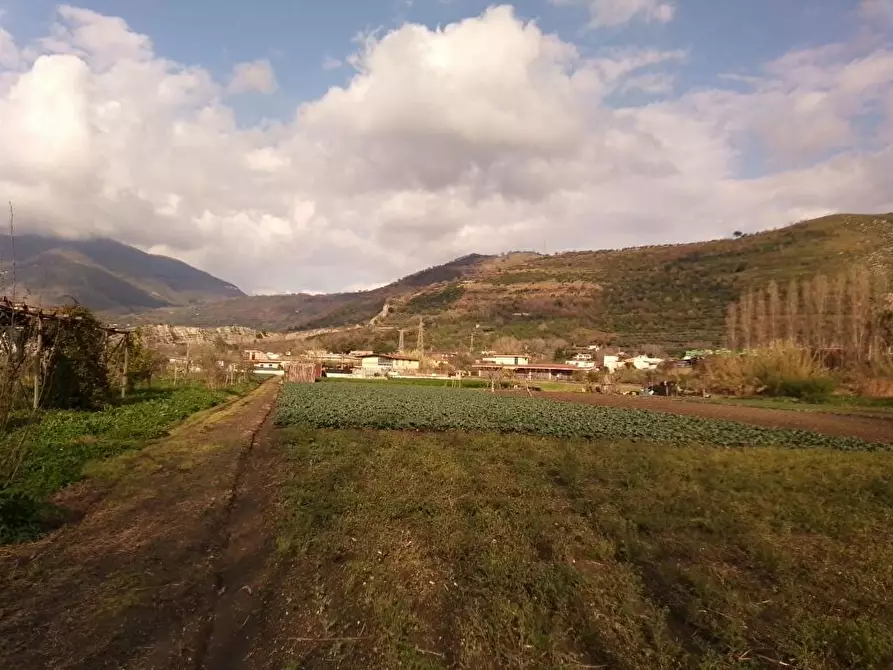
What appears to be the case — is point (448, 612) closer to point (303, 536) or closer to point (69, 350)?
point (303, 536)

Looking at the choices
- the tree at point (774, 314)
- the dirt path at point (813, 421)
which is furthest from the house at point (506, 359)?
the dirt path at point (813, 421)

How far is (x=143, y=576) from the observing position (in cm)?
526

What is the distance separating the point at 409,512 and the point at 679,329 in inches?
4047

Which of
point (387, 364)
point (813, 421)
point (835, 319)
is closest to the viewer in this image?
point (813, 421)

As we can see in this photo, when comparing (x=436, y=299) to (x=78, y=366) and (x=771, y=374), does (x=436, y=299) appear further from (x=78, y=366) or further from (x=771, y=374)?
(x=78, y=366)

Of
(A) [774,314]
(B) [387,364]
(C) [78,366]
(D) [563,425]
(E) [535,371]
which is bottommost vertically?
(E) [535,371]

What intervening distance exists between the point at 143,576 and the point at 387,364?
7690cm

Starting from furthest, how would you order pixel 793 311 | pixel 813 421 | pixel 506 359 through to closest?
pixel 506 359
pixel 793 311
pixel 813 421

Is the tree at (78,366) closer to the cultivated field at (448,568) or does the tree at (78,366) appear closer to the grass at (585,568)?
the cultivated field at (448,568)

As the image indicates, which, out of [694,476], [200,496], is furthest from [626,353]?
[200,496]

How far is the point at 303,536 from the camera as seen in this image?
647cm

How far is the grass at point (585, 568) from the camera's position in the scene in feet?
13.8

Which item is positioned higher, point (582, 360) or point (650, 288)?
point (650, 288)

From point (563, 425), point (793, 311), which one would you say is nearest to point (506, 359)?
point (793, 311)
